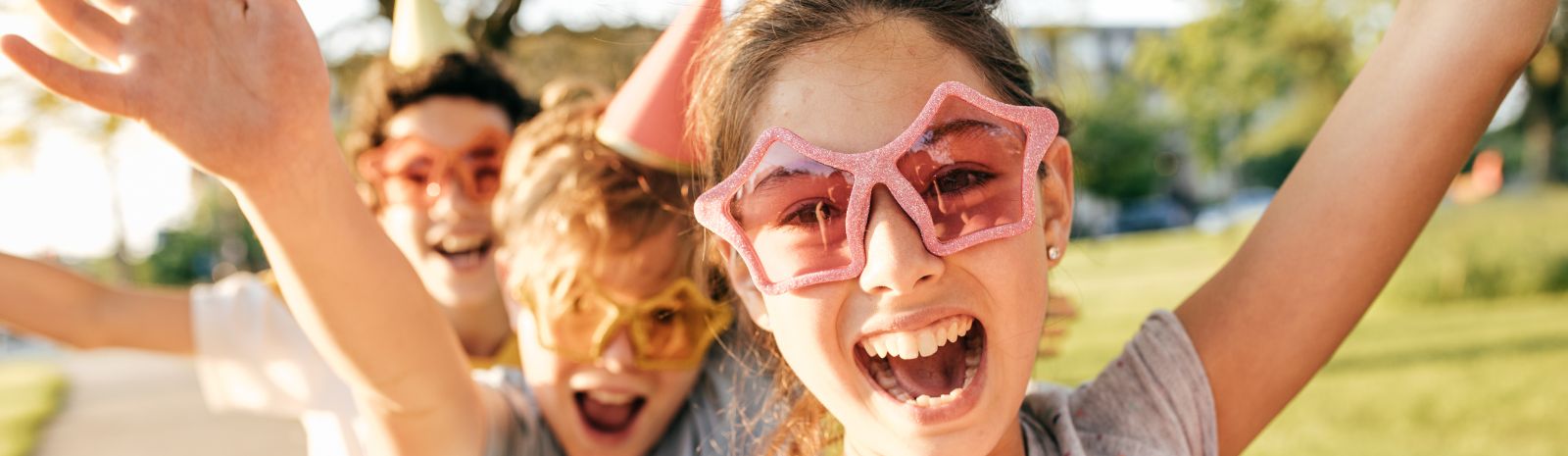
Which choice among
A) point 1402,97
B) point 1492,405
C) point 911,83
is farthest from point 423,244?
point 1492,405

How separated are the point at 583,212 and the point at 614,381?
15.0 inches

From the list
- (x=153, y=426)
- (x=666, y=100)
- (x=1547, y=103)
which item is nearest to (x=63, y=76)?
(x=666, y=100)

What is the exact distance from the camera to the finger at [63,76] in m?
1.54

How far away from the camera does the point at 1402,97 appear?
6.44 feet

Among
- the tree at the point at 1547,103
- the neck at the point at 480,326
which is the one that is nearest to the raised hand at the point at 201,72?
the neck at the point at 480,326

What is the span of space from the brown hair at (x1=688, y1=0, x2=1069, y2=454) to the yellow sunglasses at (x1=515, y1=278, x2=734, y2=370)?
0.41m

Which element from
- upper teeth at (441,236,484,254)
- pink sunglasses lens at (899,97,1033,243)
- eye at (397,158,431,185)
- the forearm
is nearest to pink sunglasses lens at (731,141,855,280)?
pink sunglasses lens at (899,97,1033,243)

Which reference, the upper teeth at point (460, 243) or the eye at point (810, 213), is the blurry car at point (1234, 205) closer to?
the upper teeth at point (460, 243)

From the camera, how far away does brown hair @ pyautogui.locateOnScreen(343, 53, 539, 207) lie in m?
3.89

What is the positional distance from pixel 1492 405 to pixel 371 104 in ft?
22.6

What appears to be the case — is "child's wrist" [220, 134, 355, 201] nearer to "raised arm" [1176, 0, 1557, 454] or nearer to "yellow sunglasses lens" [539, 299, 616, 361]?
"yellow sunglasses lens" [539, 299, 616, 361]

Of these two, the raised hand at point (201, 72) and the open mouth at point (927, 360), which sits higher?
the raised hand at point (201, 72)

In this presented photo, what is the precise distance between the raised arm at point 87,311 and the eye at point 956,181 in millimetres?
2222

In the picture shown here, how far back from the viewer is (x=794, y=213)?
179 centimetres
